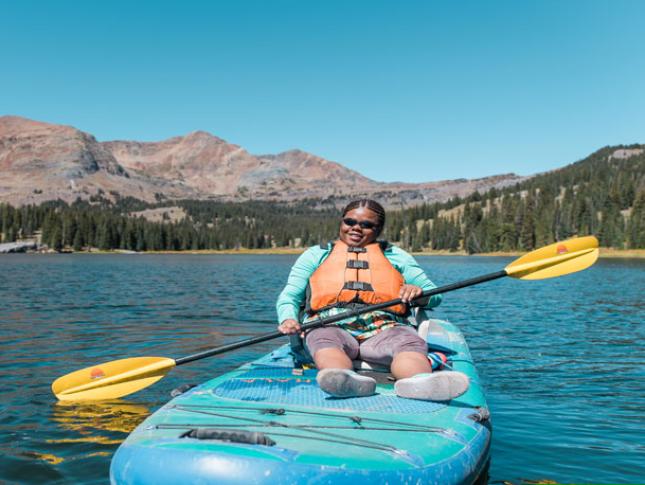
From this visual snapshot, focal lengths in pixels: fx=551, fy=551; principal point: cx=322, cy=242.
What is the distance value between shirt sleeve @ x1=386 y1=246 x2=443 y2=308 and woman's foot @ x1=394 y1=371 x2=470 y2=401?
203cm

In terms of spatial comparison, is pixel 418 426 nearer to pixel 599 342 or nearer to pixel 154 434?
pixel 154 434

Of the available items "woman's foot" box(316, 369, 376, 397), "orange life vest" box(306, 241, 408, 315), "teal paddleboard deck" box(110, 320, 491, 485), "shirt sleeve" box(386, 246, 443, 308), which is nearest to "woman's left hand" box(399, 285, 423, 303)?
"orange life vest" box(306, 241, 408, 315)

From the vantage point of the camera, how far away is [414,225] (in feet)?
621

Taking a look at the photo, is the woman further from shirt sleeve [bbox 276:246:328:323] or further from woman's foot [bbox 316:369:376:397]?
woman's foot [bbox 316:369:376:397]

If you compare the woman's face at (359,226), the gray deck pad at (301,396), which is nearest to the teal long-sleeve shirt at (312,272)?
the woman's face at (359,226)

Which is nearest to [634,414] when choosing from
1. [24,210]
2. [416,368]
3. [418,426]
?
[416,368]

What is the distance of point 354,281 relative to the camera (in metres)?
7.20

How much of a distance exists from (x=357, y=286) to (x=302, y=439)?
2866 millimetres

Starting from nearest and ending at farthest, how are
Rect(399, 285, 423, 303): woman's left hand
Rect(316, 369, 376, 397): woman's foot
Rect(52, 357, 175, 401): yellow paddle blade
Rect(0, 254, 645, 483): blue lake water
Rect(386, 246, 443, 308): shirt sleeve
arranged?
Rect(316, 369, 376, 397): woman's foot → Rect(0, 254, 645, 483): blue lake water → Rect(399, 285, 423, 303): woman's left hand → Rect(52, 357, 175, 401): yellow paddle blade → Rect(386, 246, 443, 308): shirt sleeve

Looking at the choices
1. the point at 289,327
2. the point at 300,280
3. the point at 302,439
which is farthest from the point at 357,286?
the point at 302,439

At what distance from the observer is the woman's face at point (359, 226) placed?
747 centimetres

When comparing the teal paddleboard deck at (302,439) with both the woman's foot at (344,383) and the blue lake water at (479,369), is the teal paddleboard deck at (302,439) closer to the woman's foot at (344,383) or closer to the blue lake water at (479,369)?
the woman's foot at (344,383)

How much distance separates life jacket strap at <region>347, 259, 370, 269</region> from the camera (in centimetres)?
721

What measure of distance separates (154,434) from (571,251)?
6787 mm
